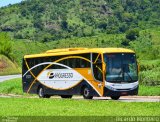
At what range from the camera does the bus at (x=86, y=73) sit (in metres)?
32.2

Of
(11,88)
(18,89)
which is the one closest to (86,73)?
A: (18,89)

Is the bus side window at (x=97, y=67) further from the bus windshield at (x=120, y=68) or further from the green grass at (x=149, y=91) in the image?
the green grass at (x=149, y=91)

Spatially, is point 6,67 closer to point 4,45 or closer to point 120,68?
point 4,45

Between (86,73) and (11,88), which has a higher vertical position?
(86,73)

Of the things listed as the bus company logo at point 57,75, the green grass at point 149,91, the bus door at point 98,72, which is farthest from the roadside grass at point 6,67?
the bus door at point 98,72

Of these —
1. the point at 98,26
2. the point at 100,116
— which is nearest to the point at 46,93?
the point at 100,116

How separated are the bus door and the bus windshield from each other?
39 cm

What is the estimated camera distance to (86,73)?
3384 centimetres

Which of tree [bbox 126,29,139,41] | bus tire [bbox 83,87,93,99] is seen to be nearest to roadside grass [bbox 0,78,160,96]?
bus tire [bbox 83,87,93,99]

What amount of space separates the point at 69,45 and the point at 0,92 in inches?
3326

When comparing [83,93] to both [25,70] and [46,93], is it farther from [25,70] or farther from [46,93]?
[25,70]

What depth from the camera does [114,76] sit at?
32.2 m

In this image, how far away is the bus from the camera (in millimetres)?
32219

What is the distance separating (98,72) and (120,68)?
146 centimetres
